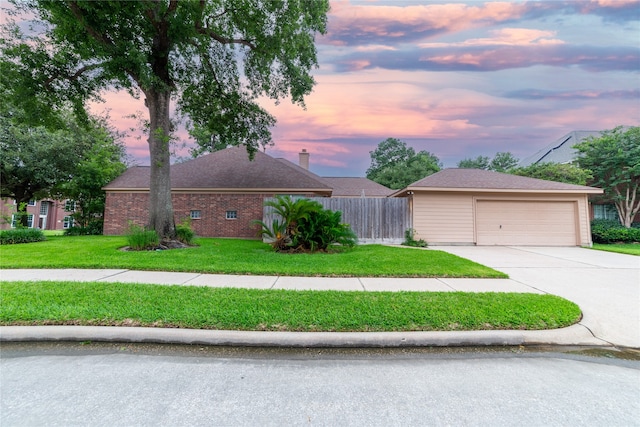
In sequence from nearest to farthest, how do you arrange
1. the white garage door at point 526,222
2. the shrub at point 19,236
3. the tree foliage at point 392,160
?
the shrub at point 19,236 < the white garage door at point 526,222 < the tree foliage at point 392,160

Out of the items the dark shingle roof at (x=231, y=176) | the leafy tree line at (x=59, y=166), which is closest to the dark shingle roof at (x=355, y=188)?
the dark shingle roof at (x=231, y=176)

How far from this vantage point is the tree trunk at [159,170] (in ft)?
31.5

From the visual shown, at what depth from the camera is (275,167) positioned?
50.3 ft

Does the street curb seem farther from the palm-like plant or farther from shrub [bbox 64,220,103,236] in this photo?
shrub [bbox 64,220,103,236]

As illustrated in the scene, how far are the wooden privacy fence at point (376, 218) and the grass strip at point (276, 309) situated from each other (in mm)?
7224

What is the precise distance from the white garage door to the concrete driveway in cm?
281

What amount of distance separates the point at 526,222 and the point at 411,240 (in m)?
5.08

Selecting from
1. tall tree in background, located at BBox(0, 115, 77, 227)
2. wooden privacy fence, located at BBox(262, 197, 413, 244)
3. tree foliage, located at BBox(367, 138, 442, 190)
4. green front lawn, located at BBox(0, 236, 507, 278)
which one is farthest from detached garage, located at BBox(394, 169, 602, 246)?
tree foliage, located at BBox(367, 138, 442, 190)

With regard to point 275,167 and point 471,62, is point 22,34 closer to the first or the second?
point 275,167

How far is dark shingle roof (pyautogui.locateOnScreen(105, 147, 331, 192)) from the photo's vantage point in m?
13.8

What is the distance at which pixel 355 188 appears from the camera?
2052 cm

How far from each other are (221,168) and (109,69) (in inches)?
286

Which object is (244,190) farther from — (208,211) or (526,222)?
(526,222)

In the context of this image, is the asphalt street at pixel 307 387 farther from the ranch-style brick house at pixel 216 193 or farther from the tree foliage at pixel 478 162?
the tree foliage at pixel 478 162
